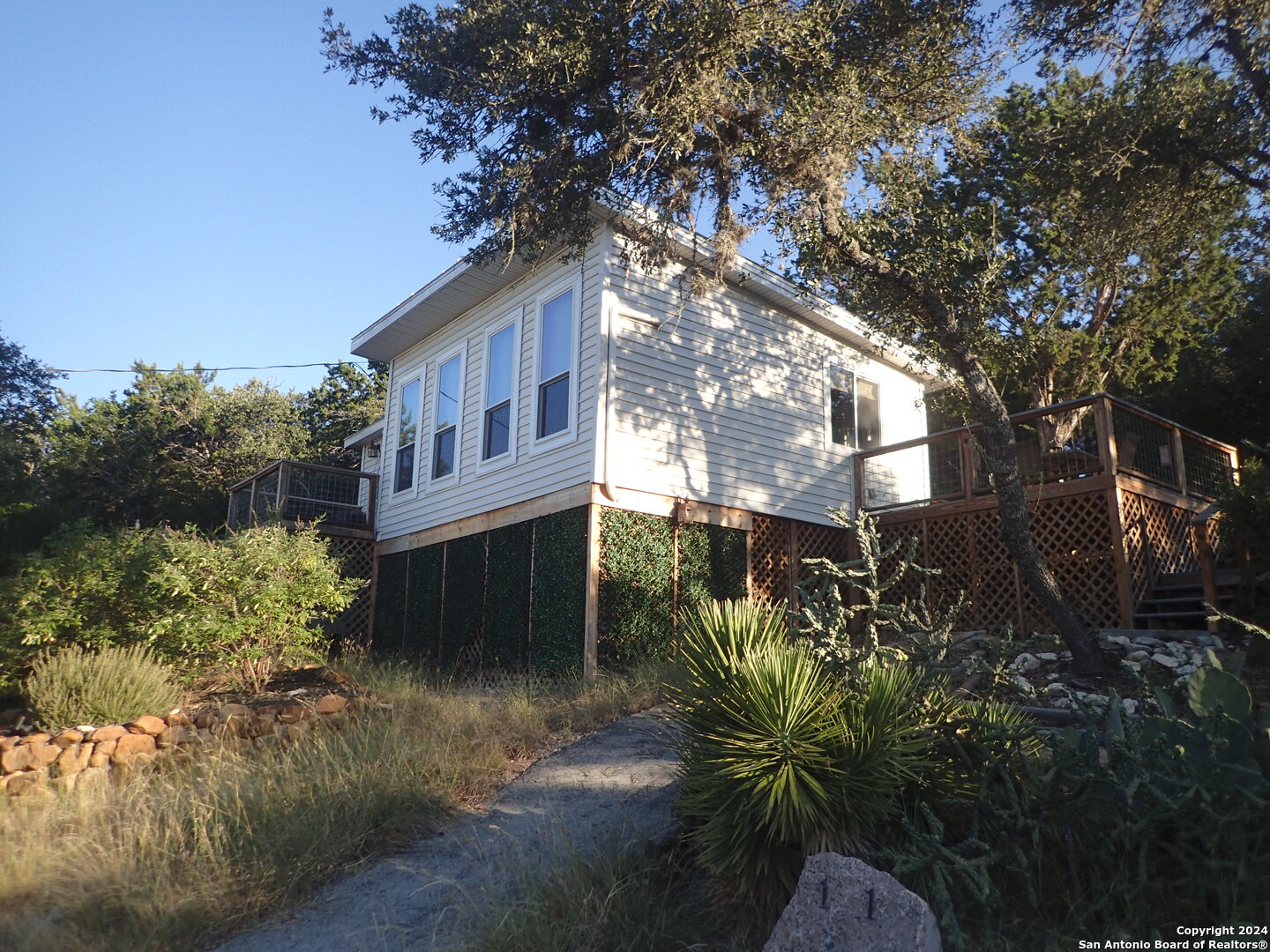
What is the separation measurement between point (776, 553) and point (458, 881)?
854 cm

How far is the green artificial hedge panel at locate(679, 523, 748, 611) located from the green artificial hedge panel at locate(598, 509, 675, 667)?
0.24m

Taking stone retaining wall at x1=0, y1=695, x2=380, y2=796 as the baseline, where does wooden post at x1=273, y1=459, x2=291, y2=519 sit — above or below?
above

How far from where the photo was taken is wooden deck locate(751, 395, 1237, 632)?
1140 cm

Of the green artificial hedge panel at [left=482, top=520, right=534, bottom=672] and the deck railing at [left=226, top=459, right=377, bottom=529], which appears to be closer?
the green artificial hedge panel at [left=482, top=520, right=534, bottom=672]

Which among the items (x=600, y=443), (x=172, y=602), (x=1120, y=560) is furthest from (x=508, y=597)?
(x=1120, y=560)

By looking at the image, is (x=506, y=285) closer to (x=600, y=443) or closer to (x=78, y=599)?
(x=600, y=443)

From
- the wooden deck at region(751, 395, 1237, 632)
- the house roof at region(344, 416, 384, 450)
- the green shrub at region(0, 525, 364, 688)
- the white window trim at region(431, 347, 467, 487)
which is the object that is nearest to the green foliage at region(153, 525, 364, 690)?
the green shrub at region(0, 525, 364, 688)

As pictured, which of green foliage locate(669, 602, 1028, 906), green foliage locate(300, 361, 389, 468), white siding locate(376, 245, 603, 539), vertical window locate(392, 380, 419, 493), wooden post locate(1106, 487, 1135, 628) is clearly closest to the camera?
green foliage locate(669, 602, 1028, 906)

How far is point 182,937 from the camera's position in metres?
5.61

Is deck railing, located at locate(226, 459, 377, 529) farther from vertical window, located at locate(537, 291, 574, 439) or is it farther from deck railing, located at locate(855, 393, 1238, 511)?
deck railing, located at locate(855, 393, 1238, 511)

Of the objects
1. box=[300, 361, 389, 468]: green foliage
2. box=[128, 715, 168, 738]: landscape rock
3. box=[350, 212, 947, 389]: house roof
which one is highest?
box=[300, 361, 389, 468]: green foliage

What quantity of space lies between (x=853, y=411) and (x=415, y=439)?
24.2ft

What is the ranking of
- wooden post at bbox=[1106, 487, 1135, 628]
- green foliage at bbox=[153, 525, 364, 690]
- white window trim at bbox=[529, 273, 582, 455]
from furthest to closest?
1. white window trim at bbox=[529, 273, 582, 455]
2. wooden post at bbox=[1106, 487, 1135, 628]
3. green foliage at bbox=[153, 525, 364, 690]

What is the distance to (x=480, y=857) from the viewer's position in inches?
243
